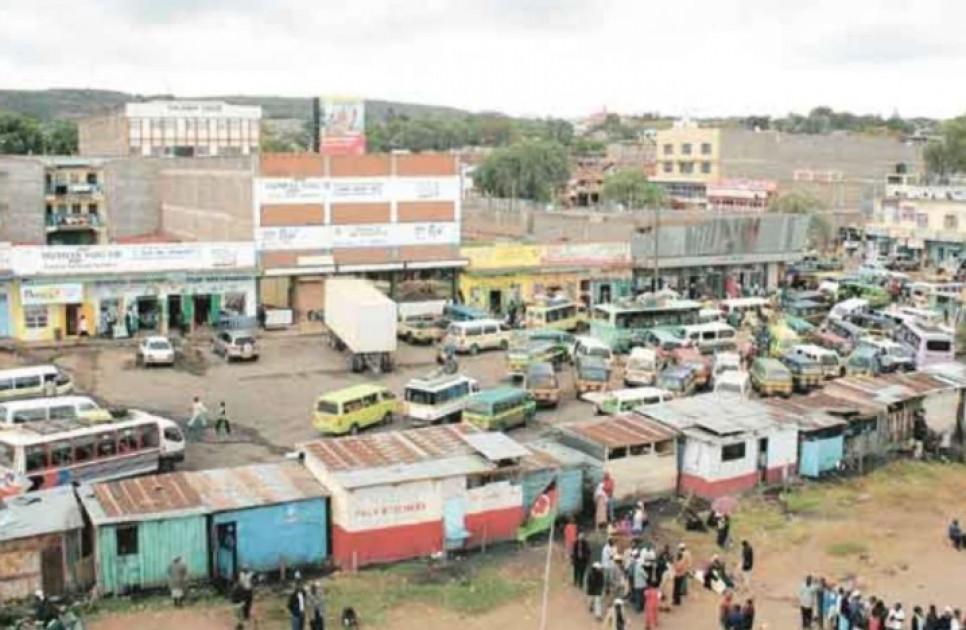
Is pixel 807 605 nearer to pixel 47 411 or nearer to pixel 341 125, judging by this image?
pixel 47 411

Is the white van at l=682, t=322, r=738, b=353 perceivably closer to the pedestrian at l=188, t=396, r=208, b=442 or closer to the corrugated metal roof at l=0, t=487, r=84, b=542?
the pedestrian at l=188, t=396, r=208, b=442

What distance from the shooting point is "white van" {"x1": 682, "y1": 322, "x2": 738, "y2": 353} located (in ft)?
126

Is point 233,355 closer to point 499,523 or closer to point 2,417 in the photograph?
point 2,417

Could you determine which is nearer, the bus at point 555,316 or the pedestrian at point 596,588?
the pedestrian at point 596,588

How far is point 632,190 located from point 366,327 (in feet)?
181

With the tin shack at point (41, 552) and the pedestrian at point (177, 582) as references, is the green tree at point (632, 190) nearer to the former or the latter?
the pedestrian at point (177, 582)

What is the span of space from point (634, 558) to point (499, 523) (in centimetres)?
335

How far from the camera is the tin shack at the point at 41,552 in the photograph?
1881cm

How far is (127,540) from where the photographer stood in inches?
763

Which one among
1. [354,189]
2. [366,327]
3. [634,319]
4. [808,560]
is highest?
[354,189]

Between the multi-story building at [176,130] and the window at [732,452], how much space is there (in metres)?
62.4

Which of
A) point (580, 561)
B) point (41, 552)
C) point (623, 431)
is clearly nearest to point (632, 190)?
point (623, 431)

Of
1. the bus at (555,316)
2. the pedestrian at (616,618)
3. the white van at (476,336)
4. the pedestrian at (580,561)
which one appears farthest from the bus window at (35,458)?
the bus at (555,316)

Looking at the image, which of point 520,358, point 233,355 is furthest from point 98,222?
point 520,358
